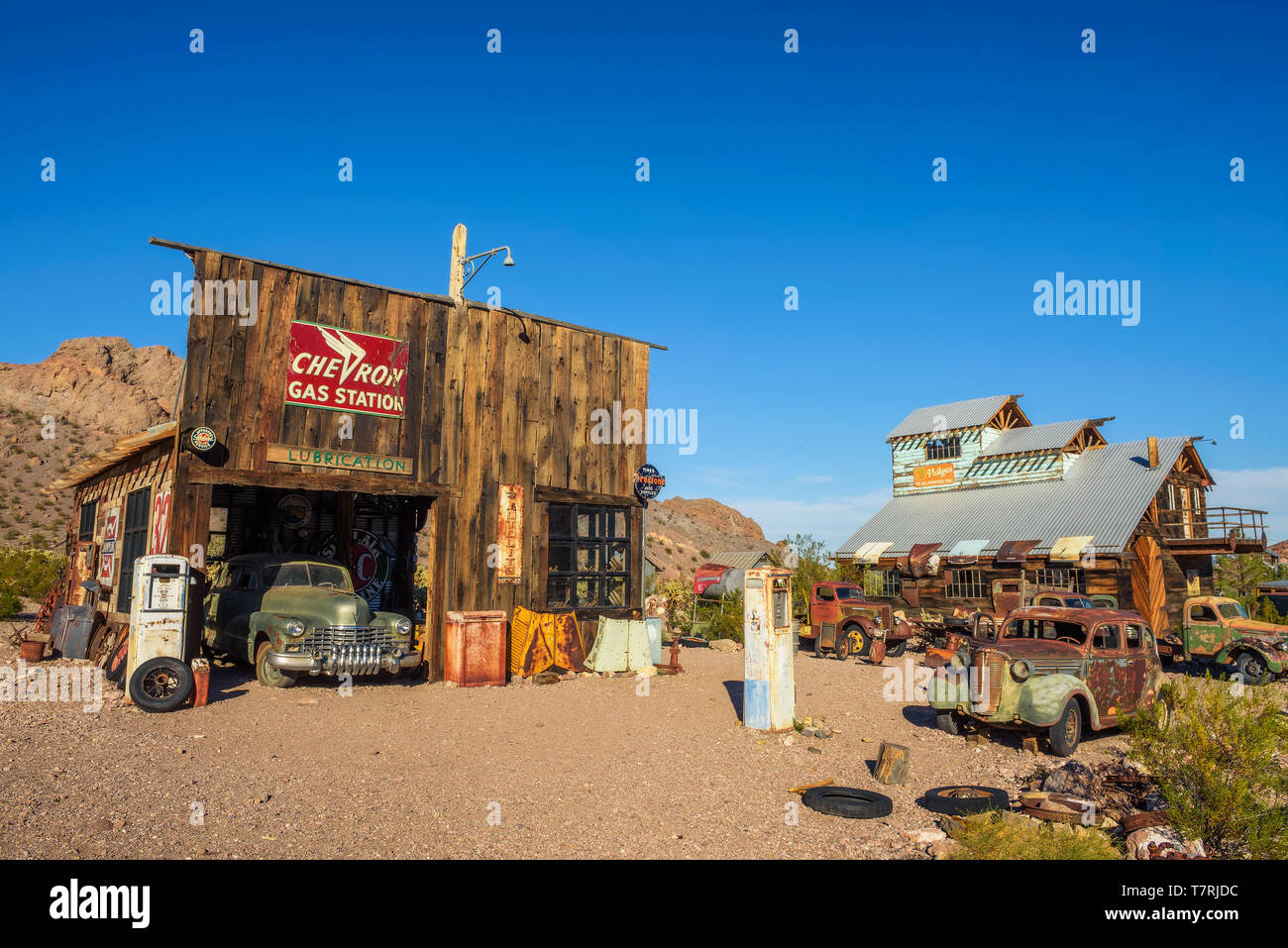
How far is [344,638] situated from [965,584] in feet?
74.2

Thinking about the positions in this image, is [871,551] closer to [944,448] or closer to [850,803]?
[944,448]

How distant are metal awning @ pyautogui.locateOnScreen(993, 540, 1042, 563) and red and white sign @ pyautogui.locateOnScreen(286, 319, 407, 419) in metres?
21.0

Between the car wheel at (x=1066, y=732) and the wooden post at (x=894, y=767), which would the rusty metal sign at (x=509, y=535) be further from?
the car wheel at (x=1066, y=732)

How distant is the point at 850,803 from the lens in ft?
25.1

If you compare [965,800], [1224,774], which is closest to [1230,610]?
[1224,774]

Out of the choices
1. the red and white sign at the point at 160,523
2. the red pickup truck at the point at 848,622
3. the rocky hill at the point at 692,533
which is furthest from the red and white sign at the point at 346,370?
the rocky hill at the point at 692,533

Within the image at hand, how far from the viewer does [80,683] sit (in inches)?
485

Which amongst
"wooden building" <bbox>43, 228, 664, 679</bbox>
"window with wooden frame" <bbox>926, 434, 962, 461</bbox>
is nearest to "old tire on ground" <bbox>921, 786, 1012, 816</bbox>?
"wooden building" <bbox>43, 228, 664, 679</bbox>

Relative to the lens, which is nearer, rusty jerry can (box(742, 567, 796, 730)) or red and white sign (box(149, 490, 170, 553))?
rusty jerry can (box(742, 567, 796, 730))

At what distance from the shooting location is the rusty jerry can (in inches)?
433

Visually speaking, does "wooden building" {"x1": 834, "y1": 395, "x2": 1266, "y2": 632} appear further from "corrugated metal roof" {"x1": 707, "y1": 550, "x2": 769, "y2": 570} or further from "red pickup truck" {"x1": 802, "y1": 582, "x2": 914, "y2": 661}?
"corrugated metal roof" {"x1": 707, "y1": 550, "x2": 769, "y2": 570}

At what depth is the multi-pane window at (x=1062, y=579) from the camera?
25.8 m
